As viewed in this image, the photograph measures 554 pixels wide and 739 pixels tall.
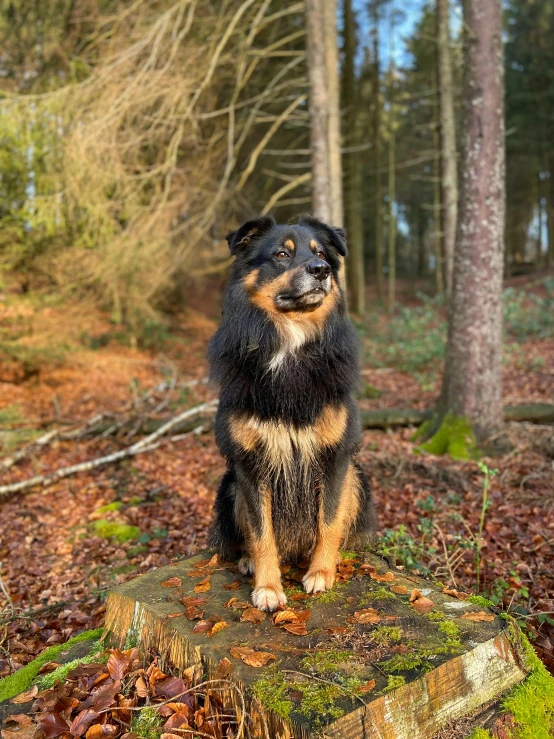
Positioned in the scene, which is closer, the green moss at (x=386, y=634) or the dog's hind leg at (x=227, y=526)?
the green moss at (x=386, y=634)

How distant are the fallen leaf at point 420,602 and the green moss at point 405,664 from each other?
17.5 inches

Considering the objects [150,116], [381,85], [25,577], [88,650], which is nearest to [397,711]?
[88,650]

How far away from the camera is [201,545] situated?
5.36 metres

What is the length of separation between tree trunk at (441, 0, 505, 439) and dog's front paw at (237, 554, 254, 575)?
4680 millimetres

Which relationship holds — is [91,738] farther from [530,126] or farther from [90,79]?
[530,126]

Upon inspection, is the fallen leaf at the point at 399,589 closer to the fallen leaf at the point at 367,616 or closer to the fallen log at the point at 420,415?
the fallen leaf at the point at 367,616

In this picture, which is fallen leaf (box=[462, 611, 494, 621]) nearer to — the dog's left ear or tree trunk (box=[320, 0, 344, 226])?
the dog's left ear

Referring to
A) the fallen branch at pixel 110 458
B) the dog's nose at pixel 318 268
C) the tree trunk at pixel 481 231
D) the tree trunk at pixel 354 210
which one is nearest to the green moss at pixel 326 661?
the dog's nose at pixel 318 268

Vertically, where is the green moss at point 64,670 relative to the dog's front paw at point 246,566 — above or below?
below

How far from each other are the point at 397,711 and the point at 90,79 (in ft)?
30.6

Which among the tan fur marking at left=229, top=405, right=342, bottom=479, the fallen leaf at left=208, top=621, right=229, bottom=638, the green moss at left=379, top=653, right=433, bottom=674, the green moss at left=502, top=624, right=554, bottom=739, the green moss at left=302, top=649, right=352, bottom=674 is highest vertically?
the tan fur marking at left=229, top=405, right=342, bottom=479

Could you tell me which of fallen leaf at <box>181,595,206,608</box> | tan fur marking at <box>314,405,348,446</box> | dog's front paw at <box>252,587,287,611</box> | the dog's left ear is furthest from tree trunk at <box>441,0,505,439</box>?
fallen leaf at <box>181,595,206,608</box>

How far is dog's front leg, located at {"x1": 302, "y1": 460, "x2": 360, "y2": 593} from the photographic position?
328cm

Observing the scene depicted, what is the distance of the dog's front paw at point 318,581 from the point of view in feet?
10.6
